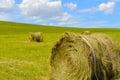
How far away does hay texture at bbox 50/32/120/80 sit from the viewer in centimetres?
1154

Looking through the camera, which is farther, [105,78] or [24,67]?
[24,67]

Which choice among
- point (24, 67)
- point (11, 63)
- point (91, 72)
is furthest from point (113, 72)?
point (11, 63)

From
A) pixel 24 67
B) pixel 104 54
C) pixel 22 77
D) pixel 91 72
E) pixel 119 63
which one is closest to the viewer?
pixel 91 72

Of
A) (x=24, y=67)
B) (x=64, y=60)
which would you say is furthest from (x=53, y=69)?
(x=24, y=67)

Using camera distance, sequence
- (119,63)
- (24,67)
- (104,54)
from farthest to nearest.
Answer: (24,67) → (119,63) → (104,54)

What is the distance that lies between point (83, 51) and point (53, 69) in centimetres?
152

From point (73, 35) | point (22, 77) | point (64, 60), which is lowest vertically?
point (22, 77)

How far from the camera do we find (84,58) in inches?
452

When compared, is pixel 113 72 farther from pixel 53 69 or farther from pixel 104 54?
pixel 53 69

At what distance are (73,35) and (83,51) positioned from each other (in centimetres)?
74

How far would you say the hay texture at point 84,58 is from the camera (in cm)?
1154

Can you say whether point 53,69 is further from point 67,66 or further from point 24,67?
point 24,67

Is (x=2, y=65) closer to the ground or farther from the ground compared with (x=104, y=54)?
closer to the ground

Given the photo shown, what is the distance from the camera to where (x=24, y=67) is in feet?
54.2
